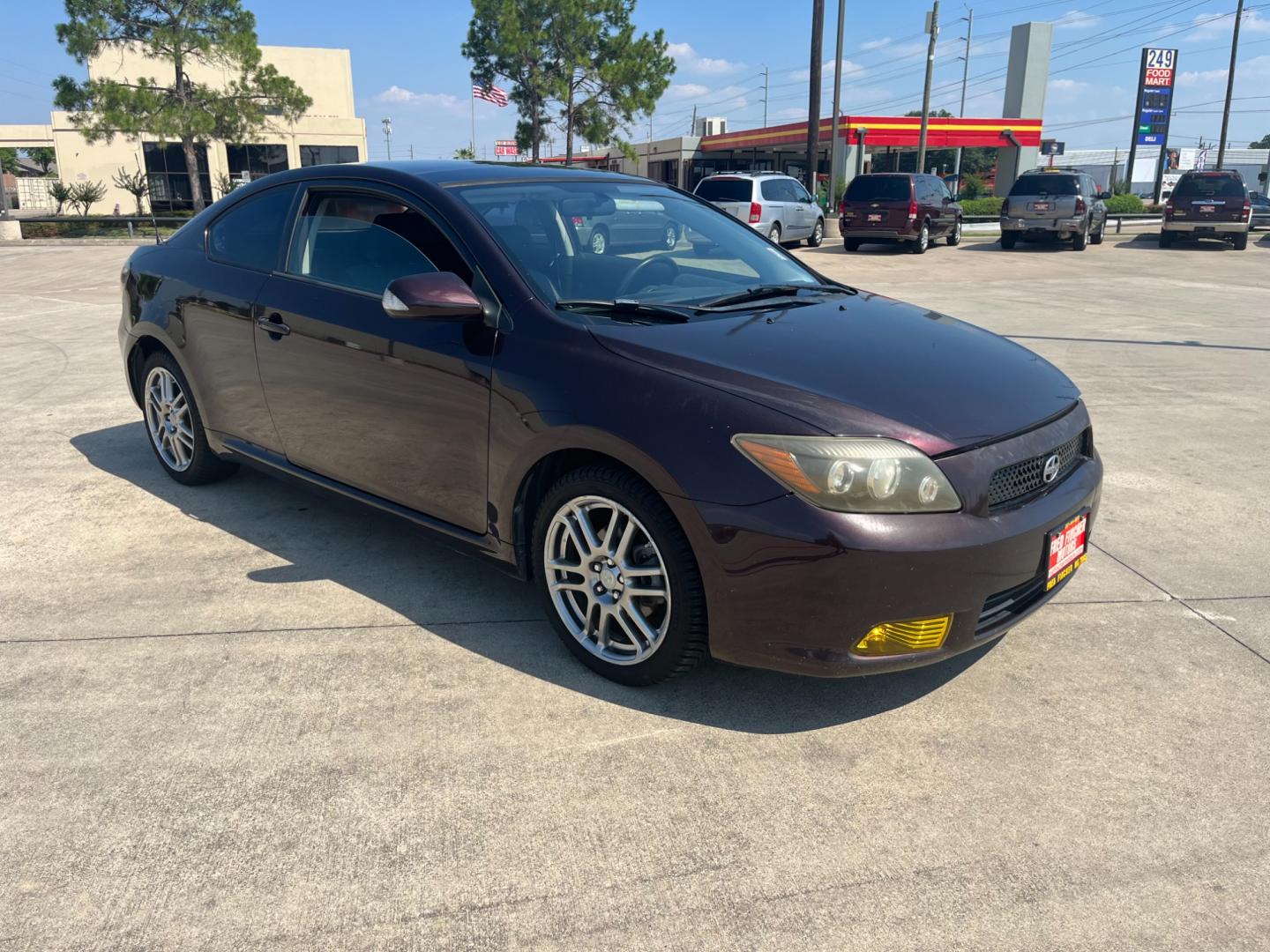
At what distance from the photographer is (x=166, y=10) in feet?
98.2

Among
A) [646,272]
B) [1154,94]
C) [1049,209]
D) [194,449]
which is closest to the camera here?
[646,272]

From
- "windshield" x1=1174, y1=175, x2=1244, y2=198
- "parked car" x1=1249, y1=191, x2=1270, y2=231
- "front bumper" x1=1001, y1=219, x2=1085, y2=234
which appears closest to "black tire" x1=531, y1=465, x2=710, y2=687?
"front bumper" x1=1001, y1=219, x2=1085, y2=234

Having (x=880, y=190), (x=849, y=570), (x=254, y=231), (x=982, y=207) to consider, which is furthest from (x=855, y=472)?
(x=982, y=207)

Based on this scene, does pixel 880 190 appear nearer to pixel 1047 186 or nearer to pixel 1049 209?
pixel 1049 209

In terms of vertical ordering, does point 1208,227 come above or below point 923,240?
above

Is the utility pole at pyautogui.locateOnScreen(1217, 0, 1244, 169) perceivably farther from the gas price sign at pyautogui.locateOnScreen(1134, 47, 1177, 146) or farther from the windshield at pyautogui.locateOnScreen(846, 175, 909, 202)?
the windshield at pyautogui.locateOnScreen(846, 175, 909, 202)

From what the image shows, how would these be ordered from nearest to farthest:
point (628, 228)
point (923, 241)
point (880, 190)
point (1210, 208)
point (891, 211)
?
point (628, 228) < point (891, 211) < point (880, 190) < point (923, 241) < point (1210, 208)

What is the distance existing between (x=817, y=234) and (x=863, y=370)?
2288 centimetres

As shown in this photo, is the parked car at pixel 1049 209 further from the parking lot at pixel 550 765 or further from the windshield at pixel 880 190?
the parking lot at pixel 550 765

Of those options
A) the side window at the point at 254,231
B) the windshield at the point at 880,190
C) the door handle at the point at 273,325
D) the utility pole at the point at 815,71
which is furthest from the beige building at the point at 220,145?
the door handle at the point at 273,325

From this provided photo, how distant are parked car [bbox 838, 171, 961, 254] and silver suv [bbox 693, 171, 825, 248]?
3.36ft

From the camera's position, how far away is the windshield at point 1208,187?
81.3 ft

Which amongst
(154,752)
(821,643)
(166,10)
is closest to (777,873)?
(821,643)

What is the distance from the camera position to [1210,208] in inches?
973
